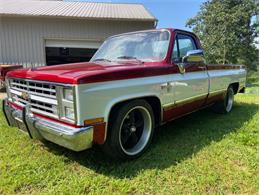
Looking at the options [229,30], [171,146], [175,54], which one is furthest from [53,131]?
[229,30]

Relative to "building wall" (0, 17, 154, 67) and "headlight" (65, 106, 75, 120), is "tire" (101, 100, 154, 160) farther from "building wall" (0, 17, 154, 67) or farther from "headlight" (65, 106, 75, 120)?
"building wall" (0, 17, 154, 67)

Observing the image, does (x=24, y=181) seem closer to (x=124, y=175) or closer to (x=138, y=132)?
(x=124, y=175)

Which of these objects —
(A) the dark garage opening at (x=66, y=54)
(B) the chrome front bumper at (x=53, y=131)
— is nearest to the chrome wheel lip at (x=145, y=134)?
(B) the chrome front bumper at (x=53, y=131)

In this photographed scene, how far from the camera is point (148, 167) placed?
3227mm

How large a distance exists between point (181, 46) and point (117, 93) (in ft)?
6.28

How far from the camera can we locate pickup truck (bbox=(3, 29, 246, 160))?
273cm

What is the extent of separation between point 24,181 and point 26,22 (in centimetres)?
1011

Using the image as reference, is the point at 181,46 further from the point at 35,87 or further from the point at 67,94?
the point at 35,87

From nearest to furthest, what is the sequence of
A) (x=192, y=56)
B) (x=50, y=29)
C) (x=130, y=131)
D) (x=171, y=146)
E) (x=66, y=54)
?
1. (x=130, y=131)
2. (x=171, y=146)
3. (x=192, y=56)
4. (x=50, y=29)
5. (x=66, y=54)

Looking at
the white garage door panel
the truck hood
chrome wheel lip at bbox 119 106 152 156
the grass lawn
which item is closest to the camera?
the truck hood

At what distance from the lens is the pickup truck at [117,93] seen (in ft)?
8.95

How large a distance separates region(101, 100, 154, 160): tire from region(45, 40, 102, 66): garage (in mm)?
8976

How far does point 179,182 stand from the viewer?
2.90m

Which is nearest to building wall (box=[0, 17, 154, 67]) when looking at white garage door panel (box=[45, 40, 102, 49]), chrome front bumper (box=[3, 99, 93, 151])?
white garage door panel (box=[45, 40, 102, 49])
